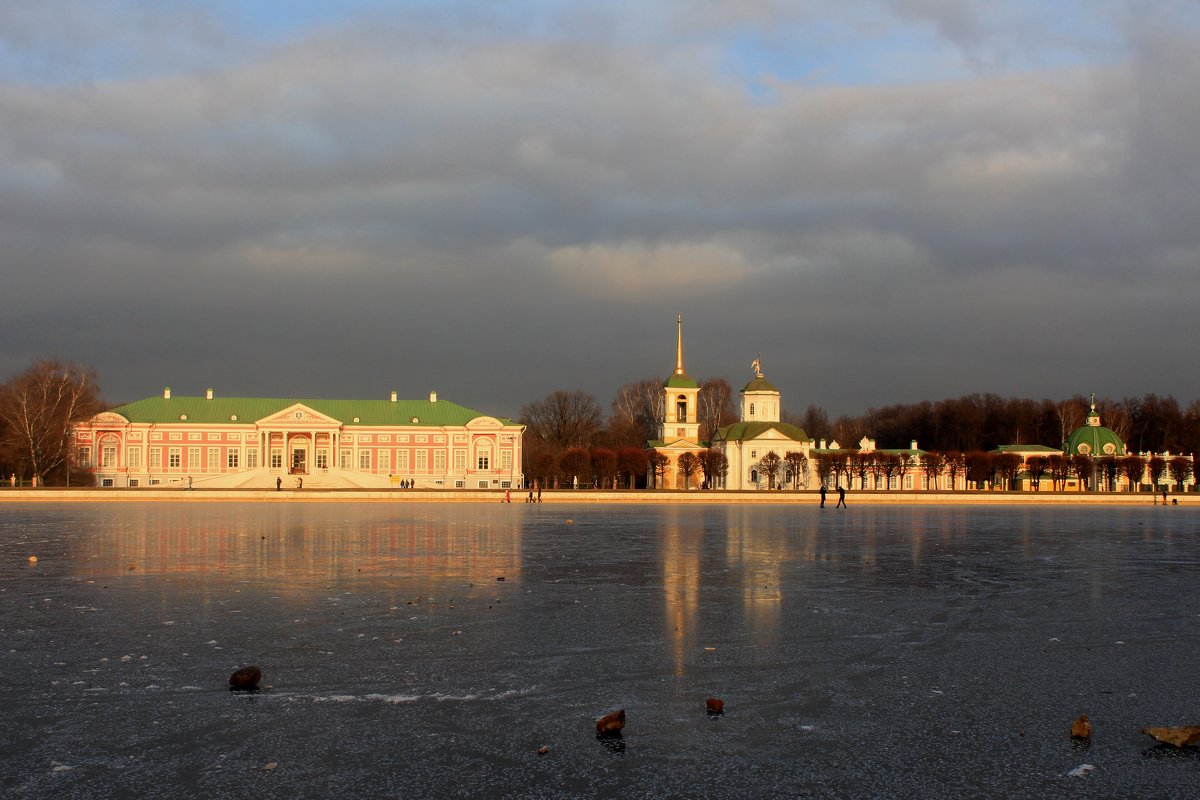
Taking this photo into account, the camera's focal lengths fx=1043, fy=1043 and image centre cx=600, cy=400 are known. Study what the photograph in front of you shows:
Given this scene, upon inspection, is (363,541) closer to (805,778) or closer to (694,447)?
(805,778)

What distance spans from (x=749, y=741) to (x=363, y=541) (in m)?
18.7

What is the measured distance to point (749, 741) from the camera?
7523mm

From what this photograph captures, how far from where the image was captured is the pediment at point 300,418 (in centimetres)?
9562

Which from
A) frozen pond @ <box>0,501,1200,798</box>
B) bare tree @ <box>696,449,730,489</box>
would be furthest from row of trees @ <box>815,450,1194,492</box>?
frozen pond @ <box>0,501,1200,798</box>

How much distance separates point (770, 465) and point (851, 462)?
7.52m

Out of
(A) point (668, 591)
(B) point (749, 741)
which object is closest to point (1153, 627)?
(A) point (668, 591)

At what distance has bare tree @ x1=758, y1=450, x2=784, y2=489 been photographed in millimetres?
98688

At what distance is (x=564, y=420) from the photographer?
121438mm

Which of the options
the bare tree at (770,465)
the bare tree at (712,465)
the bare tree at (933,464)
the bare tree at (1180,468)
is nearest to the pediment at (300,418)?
the bare tree at (712,465)

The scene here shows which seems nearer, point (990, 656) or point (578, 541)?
point (990, 656)

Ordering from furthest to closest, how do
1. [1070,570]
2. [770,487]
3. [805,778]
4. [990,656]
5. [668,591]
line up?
[770,487] < [1070,570] < [668,591] < [990,656] < [805,778]

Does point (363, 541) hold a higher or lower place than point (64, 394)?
lower

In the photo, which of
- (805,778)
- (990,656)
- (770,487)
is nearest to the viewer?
(805,778)

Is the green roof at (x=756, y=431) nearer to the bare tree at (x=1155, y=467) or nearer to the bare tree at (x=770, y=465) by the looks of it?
the bare tree at (x=770, y=465)
